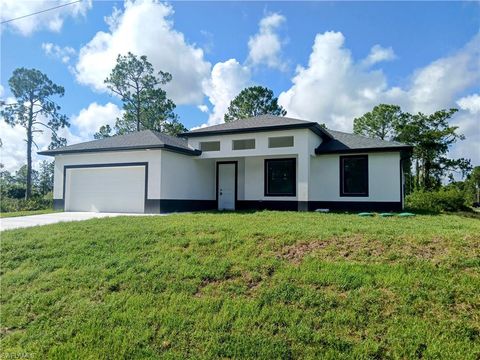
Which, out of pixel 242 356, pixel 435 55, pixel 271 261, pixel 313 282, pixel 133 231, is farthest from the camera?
pixel 435 55

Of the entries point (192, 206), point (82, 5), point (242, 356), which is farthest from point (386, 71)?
point (242, 356)

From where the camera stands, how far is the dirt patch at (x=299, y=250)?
18.1ft

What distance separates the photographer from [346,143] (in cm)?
1498

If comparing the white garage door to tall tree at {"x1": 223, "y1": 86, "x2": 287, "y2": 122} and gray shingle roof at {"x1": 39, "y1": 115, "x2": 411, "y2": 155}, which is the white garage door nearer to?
gray shingle roof at {"x1": 39, "y1": 115, "x2": 411, "y2": 155}

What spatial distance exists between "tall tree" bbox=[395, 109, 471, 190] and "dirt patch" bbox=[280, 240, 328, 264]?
22531 millimetres

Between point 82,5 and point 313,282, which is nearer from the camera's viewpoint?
point 313,282

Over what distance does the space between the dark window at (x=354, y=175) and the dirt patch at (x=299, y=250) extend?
8.85m

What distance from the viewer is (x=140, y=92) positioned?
3067 centimetres

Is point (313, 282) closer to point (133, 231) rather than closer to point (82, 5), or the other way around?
point (133, 231)

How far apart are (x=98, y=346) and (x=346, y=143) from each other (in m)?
13.2

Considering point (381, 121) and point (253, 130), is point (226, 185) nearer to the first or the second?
point (253, 130)

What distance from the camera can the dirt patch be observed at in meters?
5.51

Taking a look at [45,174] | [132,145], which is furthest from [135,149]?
[45,174]

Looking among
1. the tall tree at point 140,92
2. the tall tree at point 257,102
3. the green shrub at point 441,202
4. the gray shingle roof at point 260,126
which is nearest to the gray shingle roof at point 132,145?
the gray shingle roof at point 260,126
